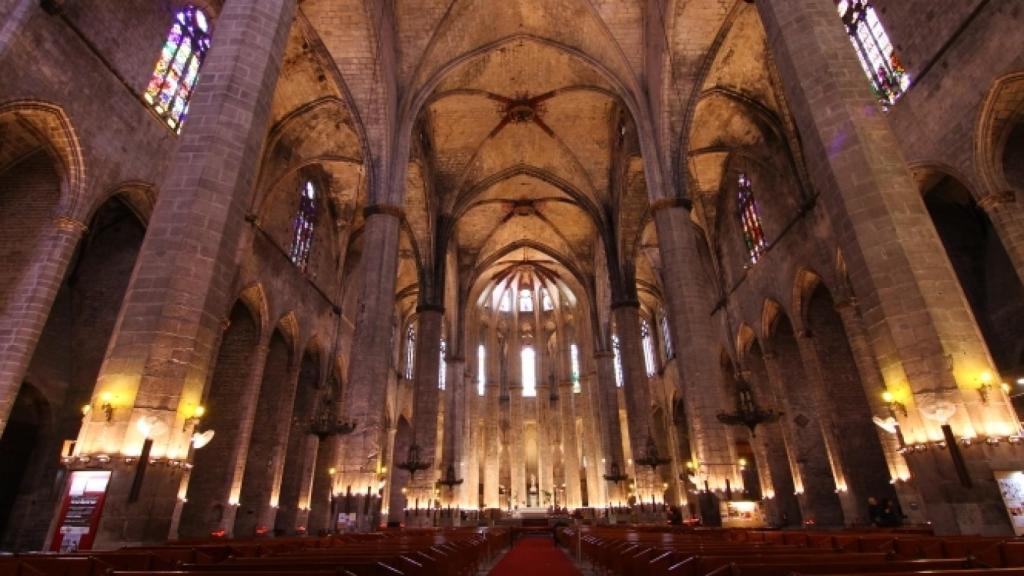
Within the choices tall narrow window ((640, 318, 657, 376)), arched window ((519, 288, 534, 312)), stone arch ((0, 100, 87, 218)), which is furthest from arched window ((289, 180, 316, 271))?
arched window ((519, 288, 534, 312))

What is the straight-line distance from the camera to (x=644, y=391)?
23078mm

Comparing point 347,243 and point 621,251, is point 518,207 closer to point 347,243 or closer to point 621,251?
point 621,251

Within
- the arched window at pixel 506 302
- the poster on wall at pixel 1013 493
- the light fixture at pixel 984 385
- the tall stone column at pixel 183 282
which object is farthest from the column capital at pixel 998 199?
the arched window at pixel 506 302

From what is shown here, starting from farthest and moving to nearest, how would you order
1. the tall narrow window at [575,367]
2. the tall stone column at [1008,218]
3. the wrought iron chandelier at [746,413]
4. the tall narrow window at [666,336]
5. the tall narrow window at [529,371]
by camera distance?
→ the tall narrow window at [529,371] → the tall narrow window at [575,367] → the tall narrow window at [666,336] → the wrought iron chandelier at [746,413] → the tall stone column at [1008,218]

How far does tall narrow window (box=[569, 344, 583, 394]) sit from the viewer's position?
132ft

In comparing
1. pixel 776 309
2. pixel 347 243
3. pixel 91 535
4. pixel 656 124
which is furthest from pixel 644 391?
pixel 91 535

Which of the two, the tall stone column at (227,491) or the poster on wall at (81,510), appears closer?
the poster on wall at (81,510)

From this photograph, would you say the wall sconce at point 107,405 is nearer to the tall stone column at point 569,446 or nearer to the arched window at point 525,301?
the tall stone column at point 569,446

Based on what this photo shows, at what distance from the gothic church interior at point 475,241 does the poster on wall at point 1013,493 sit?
49 millimetres

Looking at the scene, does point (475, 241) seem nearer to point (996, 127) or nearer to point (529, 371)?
point (529, 371)

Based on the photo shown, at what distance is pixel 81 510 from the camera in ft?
20.5

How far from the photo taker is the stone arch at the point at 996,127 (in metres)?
10.8

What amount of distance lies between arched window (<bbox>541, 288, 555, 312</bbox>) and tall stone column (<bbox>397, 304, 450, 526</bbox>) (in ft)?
59.3

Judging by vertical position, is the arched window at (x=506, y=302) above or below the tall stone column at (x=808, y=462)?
above
